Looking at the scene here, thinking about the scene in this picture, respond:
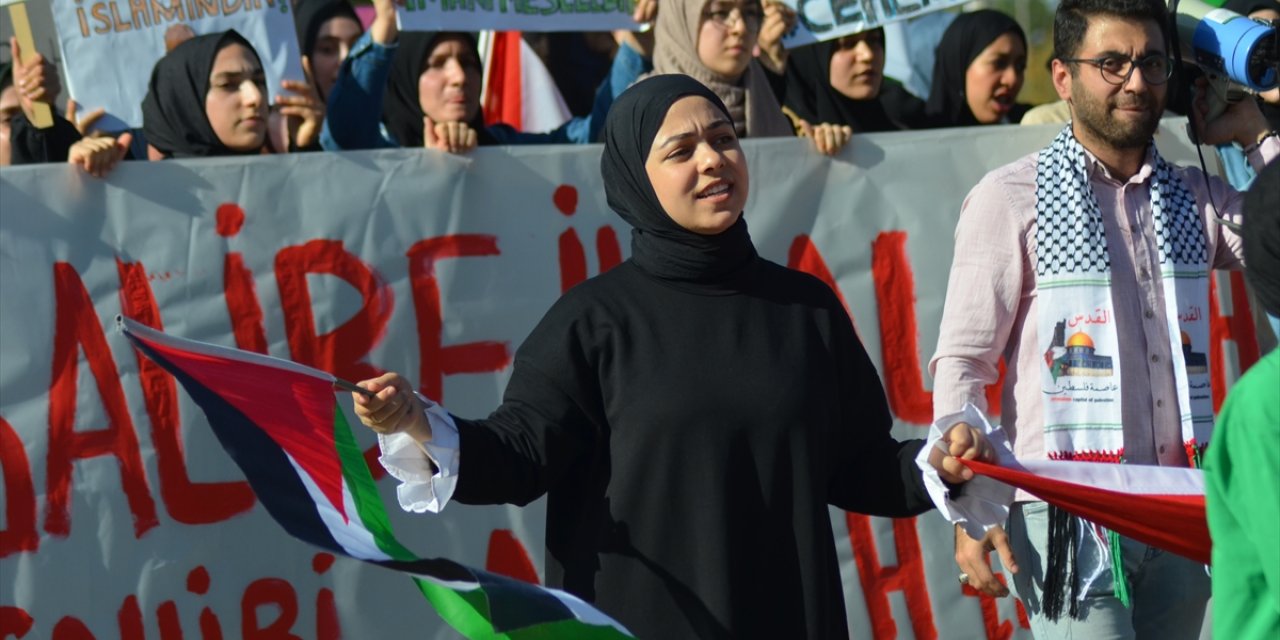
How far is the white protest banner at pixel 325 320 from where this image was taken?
13.8ft

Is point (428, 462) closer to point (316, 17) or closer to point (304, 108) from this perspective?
point (304, 108)

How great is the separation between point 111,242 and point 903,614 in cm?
217

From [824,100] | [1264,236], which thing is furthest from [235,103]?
[1264,236]

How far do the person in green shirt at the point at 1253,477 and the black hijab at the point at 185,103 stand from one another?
3.09 meters

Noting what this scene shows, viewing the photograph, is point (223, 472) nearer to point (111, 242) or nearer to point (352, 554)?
point (111, 242)

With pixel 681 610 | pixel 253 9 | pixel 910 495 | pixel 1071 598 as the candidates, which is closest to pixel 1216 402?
pixel 1071 598

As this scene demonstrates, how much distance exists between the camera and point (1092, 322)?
3500mm

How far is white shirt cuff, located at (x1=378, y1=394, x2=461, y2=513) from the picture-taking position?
9.07ft

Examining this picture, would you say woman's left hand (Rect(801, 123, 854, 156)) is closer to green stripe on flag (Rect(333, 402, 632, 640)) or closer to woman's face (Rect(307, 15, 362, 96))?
woman's face (Rect(307, 15, 362, 96))

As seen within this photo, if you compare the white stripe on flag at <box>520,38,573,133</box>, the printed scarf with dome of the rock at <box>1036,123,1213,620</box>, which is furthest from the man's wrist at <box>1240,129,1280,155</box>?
the white stripe on flag at <box>520,38,573,133</box>

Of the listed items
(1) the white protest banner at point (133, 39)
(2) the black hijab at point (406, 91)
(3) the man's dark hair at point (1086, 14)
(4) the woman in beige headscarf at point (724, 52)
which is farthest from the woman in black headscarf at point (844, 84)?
(3) the man's dark hair at point (1086, 14)

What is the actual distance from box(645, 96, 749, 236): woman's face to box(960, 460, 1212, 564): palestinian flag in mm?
618

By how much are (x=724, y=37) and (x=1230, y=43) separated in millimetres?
1608

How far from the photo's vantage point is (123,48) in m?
4.87
